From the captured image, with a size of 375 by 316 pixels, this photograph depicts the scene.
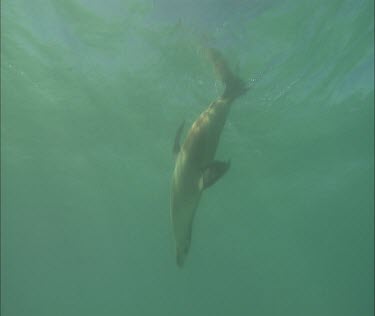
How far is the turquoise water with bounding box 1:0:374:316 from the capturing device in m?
14.9

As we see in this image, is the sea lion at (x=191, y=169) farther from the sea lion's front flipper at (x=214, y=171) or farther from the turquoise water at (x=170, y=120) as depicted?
the turquoise water at (x=170, y=120)

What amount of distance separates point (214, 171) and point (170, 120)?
62.1ft

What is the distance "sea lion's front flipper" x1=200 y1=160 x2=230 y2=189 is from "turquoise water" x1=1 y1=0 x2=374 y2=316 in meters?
5.10

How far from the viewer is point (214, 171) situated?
4.51 metres

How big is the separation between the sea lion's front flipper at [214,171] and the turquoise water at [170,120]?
16.7 ft

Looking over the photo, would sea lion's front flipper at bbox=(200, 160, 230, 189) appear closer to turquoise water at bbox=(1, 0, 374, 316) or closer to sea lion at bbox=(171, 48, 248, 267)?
sea lion at bbox=(171, 48, 248, 267)

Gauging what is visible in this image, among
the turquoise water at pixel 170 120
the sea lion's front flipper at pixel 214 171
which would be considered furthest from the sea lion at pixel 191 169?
the turquoise water at pixel 170 120

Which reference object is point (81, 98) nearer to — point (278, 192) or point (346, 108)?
point (346, 108)

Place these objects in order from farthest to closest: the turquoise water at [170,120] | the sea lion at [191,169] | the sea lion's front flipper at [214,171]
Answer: the turquoise water at [170,120] → the sea lion at [191,169] → the sea lion's front flipper at [214,171]

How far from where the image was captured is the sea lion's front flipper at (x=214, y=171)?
448 cm

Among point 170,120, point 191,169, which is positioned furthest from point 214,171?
point 170,120

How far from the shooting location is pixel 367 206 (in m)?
56.3

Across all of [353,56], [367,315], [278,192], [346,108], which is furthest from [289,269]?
[353,56]

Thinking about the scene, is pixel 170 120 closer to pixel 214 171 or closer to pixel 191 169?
pixel 191 169
